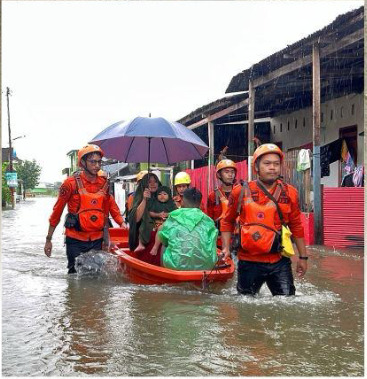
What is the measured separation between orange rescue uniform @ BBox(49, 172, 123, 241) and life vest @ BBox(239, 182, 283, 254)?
8.70ft

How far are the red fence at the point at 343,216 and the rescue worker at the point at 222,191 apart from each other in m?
4.34

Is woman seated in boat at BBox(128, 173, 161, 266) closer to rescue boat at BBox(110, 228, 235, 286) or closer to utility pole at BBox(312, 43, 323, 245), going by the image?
rescue boat at BBox(110, 228, 235, 286)

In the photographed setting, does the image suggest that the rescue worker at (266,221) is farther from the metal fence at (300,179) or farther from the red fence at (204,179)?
the red fence at (204,179)

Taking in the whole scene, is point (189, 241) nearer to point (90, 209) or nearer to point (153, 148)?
point (90, 209)

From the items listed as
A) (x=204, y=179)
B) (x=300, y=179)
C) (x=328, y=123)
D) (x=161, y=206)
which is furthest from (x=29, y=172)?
(x=161, y=206)

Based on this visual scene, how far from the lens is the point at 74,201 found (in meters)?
6.96

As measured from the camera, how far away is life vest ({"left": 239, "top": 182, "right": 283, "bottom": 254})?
5.01 m

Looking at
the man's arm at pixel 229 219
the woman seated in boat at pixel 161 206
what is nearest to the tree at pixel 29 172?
the woman seated in boat at pixel 161 206

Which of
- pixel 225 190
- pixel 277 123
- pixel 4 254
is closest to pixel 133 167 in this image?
pixel 277 123

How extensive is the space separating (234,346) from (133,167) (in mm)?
32228

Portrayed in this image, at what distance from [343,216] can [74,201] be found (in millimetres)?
6717

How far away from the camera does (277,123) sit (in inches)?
789

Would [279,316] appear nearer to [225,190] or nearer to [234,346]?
[234,346]

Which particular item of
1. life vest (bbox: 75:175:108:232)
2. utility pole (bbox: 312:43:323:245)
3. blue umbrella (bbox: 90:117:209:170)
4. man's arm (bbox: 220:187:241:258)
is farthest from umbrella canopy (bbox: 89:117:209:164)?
utility pole (bbox: 312:43:323:245)
